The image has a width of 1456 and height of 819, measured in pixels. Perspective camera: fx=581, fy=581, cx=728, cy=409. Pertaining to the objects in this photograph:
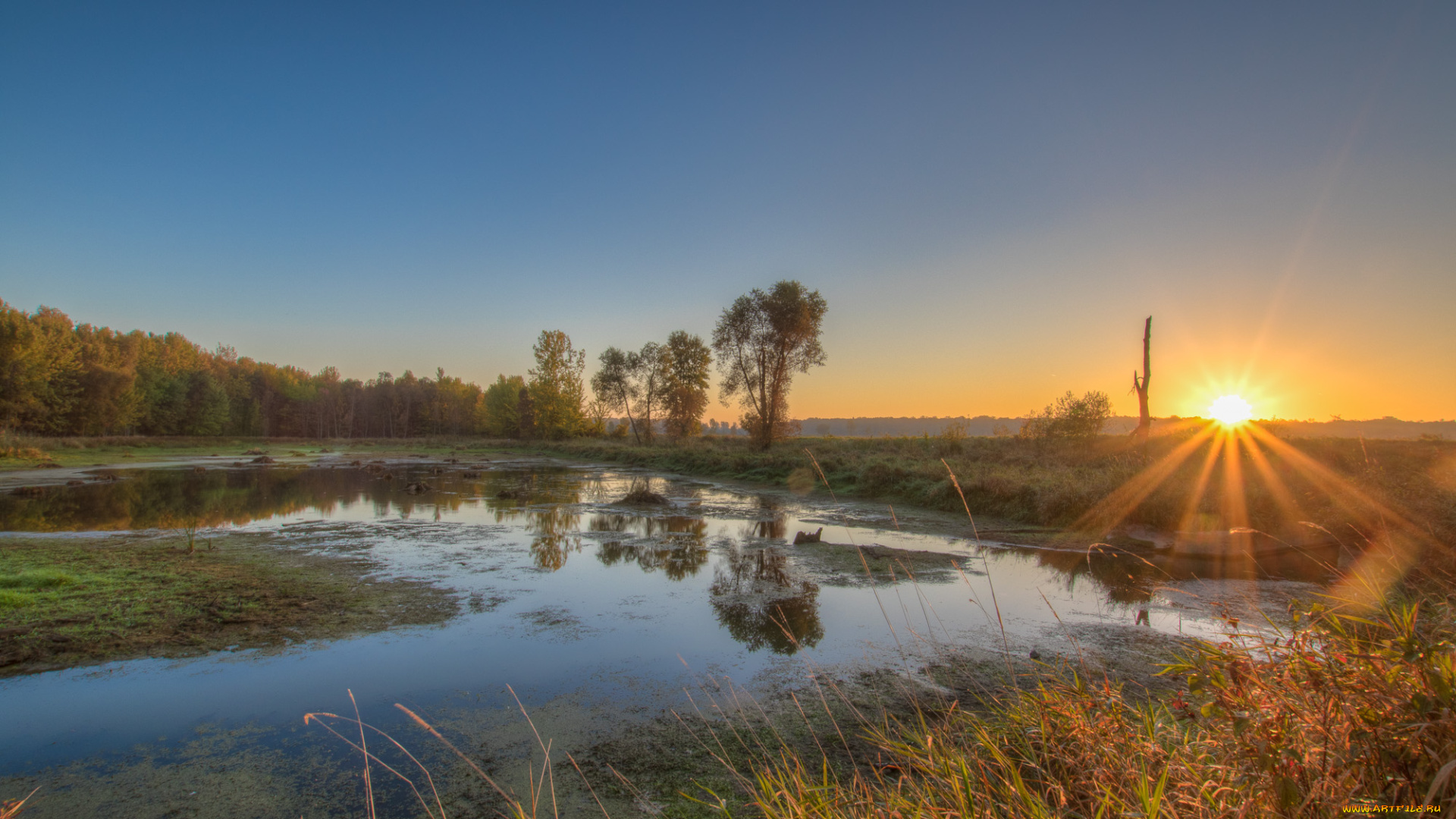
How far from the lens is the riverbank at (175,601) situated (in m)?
5.24

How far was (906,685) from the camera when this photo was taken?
15.3 feet

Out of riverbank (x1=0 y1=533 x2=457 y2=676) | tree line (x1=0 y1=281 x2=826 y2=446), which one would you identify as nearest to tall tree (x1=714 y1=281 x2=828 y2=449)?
tree line (x1=0 y1=281 x2=826 y2=446)

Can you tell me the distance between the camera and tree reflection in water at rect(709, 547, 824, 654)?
233 inches

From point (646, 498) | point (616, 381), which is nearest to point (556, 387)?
point (616, 381)

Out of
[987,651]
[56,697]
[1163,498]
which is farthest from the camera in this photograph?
[1163,498]

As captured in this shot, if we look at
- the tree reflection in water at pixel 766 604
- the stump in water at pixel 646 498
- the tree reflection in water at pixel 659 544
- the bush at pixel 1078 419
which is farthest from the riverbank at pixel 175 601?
the bush at pixel 1078 419

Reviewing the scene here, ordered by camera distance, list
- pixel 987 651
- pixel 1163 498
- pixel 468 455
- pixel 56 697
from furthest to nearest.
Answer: pixel 468 455, pixel 1163 498, pixel 987 651, pixel 56 697

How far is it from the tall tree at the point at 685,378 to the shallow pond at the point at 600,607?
112 feet

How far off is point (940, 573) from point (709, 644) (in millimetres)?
4401

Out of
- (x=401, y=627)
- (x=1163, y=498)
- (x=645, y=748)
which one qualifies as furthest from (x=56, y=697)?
(x=1163, y=498)

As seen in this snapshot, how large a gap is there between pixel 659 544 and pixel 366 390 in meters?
94.7

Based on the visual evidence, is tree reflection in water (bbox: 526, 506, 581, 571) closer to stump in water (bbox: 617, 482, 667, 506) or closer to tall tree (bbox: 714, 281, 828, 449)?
stump in water (bbox: 617, 482, 667, 506)

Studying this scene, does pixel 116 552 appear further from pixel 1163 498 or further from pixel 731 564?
pixel 1163 498

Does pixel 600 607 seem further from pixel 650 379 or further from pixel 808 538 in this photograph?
pixel 650 379
